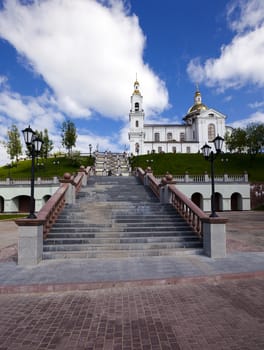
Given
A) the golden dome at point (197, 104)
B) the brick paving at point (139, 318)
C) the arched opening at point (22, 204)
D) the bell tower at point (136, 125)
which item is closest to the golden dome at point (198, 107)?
the golden dome at point (197, 104)

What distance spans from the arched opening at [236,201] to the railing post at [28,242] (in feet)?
103

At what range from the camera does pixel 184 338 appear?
11.5 ft

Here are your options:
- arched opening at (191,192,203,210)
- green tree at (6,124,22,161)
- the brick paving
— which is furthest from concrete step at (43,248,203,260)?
green tree at (6,124,22,161)

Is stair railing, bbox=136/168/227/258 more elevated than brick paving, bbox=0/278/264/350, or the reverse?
stair railing, bbox=136/168/227/258

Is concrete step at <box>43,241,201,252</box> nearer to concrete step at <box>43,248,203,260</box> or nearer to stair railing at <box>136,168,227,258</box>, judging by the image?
concrete step at <box>43,248,203,260</box>

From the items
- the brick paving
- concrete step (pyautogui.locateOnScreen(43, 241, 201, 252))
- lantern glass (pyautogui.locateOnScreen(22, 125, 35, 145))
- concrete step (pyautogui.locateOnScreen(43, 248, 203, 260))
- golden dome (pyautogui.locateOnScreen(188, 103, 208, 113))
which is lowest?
the brick paving

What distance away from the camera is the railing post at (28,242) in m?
6.85

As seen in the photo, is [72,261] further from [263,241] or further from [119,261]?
[263,241]

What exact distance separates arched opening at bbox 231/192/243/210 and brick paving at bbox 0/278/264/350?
2970 centimetres

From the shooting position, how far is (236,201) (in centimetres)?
3306

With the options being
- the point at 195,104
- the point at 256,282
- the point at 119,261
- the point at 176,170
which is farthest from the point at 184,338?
the point at 195,104

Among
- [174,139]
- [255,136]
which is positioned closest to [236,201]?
[255,136]

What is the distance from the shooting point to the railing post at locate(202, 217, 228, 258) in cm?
753

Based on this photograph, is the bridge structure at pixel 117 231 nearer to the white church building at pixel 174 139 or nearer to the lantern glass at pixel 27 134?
the lantern glass at pixel 27 134
